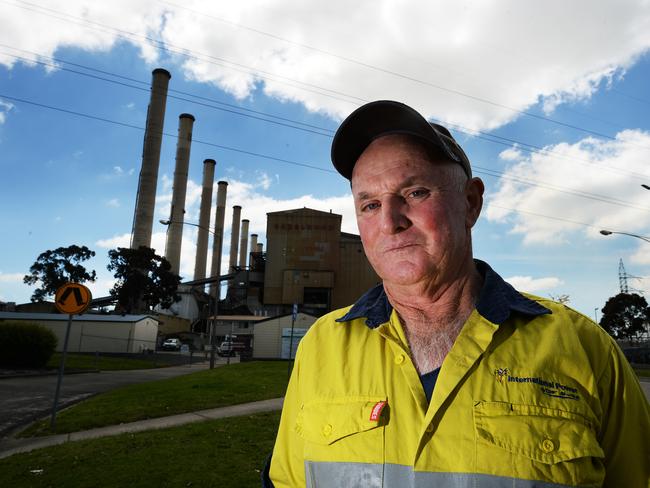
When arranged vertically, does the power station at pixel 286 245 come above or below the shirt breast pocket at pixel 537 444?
above

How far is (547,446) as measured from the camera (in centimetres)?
139

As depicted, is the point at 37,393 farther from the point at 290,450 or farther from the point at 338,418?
the point at 338,418

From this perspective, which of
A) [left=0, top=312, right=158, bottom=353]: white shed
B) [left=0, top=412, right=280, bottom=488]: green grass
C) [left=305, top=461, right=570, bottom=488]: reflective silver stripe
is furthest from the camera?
[left=0, top=312, right=158, bottom=353]: white shed

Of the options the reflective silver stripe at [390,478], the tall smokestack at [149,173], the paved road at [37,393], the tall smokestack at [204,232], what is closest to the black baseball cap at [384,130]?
the reflective silver stripe at [390,478]

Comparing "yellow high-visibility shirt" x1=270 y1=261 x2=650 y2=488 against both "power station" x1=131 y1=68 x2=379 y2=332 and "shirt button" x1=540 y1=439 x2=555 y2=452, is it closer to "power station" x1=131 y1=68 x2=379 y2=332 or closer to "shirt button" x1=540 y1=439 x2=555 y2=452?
"shirt button" x1=540 y1=439 x2=555 y2=452

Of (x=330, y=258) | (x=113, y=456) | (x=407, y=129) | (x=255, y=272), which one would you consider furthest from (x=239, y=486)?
(x=255, y=272)

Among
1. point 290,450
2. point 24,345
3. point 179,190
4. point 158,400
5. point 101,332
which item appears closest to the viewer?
point 290,450

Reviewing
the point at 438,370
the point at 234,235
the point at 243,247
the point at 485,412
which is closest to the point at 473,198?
the point at 438,370

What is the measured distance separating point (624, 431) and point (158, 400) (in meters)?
11.4

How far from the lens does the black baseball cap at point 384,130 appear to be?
1.79 metres

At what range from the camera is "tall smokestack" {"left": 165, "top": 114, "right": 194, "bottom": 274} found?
6273 centimetres

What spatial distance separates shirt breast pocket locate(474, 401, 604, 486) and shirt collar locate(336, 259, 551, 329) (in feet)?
1.15

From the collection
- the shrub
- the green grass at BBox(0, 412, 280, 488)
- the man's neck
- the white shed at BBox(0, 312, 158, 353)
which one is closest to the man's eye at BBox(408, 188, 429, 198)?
the man's neck

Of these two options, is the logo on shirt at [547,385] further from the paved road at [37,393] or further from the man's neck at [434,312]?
the paved road at [37,393]
